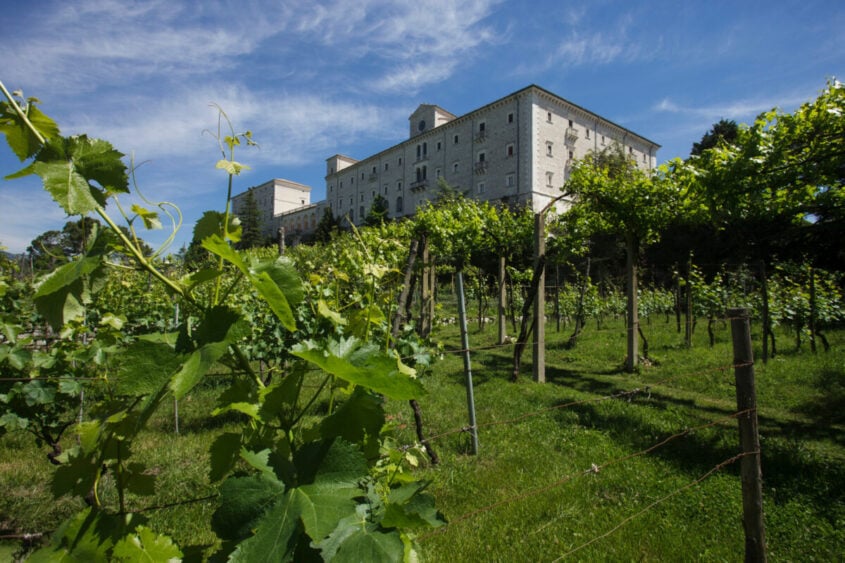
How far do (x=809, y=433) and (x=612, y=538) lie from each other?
10.8ft

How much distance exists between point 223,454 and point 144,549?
0.18 m

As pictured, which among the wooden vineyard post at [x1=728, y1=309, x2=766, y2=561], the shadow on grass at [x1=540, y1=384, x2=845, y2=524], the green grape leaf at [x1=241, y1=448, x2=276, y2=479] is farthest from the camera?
the shadow on grass at [x1=540, y1=384, x2=845, y2=524]

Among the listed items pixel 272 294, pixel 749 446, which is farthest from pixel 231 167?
pixel 749 446

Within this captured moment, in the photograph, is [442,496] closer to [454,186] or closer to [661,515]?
[661,515]

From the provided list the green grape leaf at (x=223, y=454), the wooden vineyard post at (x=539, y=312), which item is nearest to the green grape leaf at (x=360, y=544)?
the green grape leaf at (x=223, y=454)

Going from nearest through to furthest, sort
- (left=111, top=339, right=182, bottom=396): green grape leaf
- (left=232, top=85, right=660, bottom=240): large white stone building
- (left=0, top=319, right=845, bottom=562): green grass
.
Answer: (left=111, top=339, right=182, bottom=396): green grape leaf → (left=0, top=319, right=845, bottom=562): green grass → (left=232, top=85, right=660, bottom=240): large white stone building

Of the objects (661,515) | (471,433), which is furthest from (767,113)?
(471,433)

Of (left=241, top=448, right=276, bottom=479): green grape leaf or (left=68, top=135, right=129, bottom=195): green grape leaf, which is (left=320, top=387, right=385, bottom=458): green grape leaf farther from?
(left=68, top=135, right=129, bottom=195): green grape leaf

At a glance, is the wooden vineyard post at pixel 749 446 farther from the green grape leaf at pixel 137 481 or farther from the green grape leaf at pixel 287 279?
the green grape leaf at pixel 137 481

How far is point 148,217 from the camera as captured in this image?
0.77m

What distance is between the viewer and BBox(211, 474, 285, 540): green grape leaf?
607mm

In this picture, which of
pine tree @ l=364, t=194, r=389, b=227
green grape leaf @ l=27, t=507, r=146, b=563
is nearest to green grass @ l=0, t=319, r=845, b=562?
green grape leaf @ l=27, t=507, r=146, b=563

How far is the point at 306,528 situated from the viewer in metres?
0.59

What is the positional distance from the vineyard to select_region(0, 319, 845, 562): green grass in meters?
0.02
